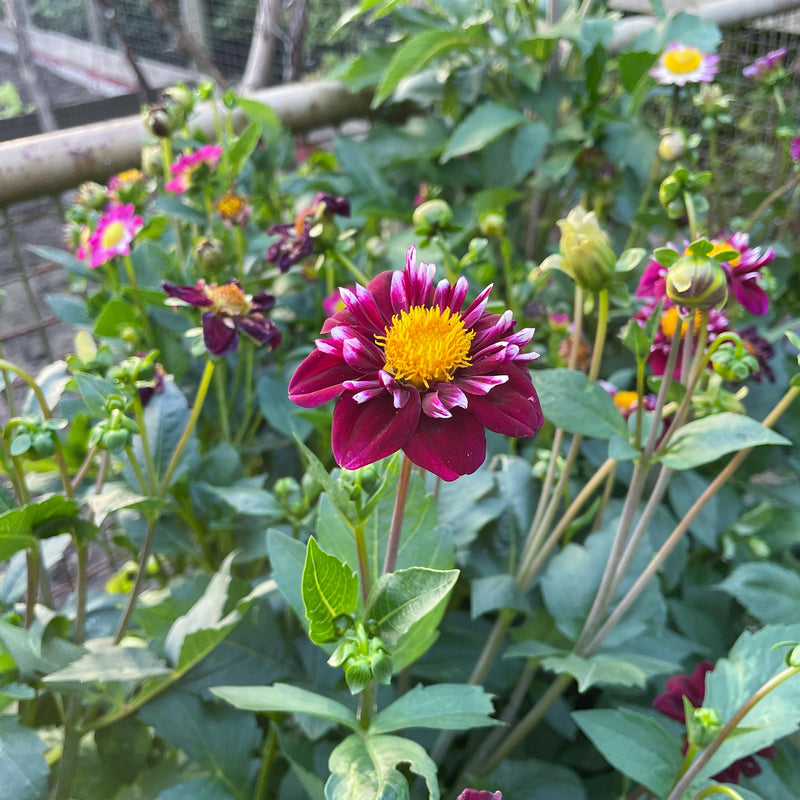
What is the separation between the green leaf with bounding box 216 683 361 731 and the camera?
469 millimetres

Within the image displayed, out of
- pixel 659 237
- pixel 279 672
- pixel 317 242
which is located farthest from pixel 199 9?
pixel 279 672

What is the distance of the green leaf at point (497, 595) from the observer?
2.06ft

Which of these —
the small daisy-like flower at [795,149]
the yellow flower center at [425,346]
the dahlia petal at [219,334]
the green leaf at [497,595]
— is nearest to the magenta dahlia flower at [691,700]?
the green leaf at [497,595]

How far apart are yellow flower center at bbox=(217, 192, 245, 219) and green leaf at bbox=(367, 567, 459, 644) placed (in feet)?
1.81

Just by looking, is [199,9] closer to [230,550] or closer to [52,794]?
[230,550]

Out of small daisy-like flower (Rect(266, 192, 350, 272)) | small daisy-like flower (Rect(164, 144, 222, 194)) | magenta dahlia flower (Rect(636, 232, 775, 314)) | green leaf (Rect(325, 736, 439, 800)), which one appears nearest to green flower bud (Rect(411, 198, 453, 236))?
small daisy-like flower (Rect(266, 192, 350, 272))

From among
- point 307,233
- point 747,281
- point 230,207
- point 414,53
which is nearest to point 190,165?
point 230,207

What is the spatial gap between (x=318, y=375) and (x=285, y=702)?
8.6 inches

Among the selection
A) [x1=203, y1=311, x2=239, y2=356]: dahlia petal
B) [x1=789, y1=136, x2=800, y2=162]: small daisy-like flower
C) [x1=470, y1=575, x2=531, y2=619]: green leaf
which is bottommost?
[x1=470, y1=575, x2=531, y2=619]: green leaf

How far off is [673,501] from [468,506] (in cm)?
23

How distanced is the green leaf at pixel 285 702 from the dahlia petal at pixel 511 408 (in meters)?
0.22

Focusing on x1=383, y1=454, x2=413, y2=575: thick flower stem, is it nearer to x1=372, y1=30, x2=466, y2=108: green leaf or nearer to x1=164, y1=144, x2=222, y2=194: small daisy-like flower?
x1=164, y1=144, x2=222, y2=194: small daisy-like flower

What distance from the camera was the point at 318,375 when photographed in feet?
1.43

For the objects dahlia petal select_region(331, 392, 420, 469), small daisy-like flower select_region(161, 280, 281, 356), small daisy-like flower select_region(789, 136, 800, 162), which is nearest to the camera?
dahlia petal select_region(331, 392, 420, 469)
